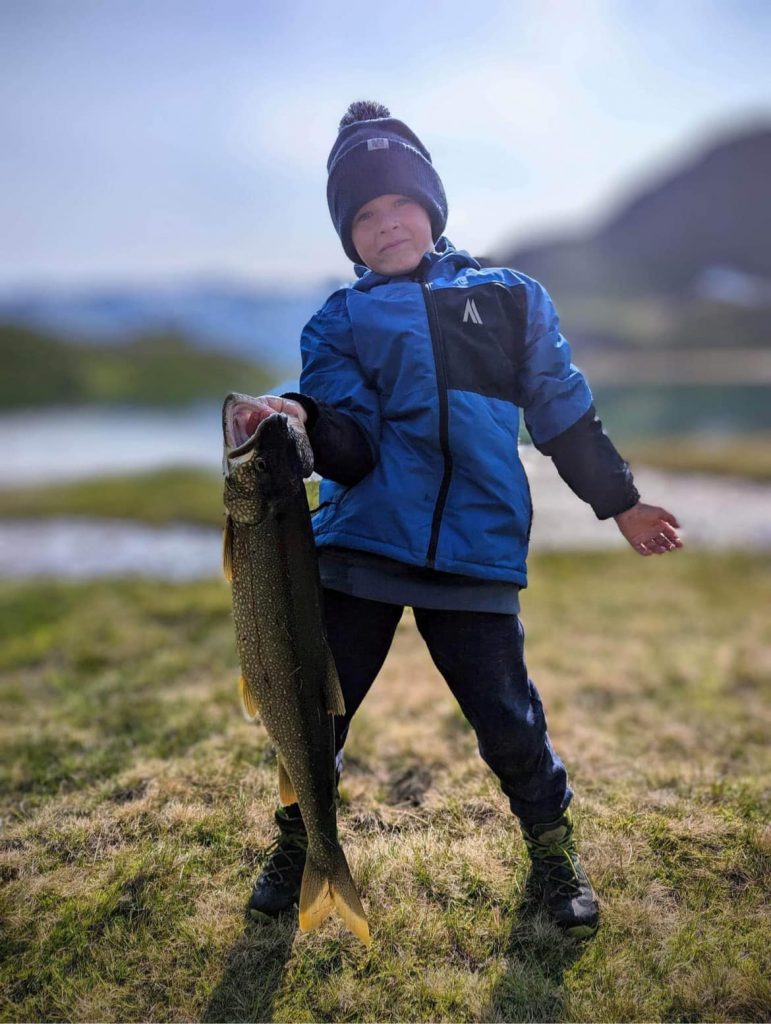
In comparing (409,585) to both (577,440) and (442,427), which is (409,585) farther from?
(577,440)

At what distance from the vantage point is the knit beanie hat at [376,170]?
3.61 meters

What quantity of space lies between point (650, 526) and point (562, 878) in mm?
1600

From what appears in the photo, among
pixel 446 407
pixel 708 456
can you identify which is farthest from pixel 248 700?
pixel 708 456

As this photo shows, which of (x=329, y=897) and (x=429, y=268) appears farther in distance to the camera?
(x=429, y=268)

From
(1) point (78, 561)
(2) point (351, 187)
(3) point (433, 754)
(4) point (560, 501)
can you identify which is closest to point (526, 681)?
(3) point (433, 754)

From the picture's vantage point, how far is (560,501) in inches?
841

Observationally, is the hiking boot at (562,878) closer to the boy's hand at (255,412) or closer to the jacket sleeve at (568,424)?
the jacket sleeve at (568,424)

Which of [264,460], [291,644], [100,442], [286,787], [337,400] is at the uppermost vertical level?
[337,400]

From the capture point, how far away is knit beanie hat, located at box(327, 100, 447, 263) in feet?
11.8

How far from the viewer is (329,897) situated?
10.2 feet

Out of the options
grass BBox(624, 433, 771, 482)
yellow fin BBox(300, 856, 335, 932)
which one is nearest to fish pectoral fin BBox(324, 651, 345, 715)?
yellow fin BBox(300, 856, 335, 932)

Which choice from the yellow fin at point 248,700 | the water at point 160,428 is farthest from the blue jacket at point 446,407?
the water at point 160,428

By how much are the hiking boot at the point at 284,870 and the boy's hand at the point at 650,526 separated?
1970 millimetres

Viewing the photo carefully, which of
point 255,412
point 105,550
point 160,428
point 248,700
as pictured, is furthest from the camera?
point 160,428
